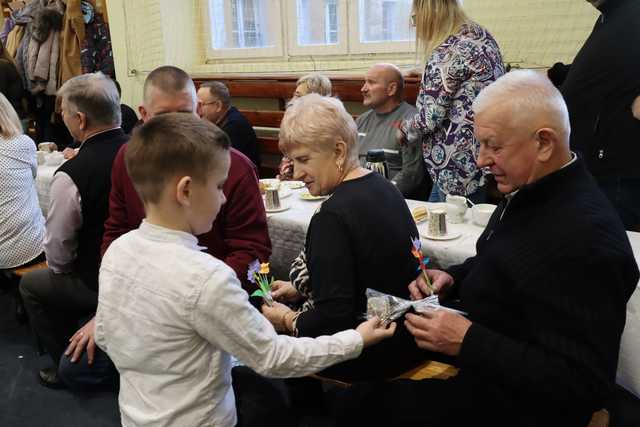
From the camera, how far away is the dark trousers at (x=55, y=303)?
2.36 m

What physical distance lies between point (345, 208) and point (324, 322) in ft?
1.07

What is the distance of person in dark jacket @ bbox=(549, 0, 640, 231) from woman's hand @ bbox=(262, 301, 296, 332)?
1.36m

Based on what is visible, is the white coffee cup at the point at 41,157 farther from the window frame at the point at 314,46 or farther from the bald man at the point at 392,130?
the window frame at the point at 314,46

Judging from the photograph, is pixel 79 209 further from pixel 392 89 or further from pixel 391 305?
pixel 392 89

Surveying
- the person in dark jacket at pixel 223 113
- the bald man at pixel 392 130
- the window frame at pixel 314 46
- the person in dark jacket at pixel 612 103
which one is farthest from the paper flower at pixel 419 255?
the window frame at pixel 314 46

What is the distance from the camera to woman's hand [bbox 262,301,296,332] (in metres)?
1.65

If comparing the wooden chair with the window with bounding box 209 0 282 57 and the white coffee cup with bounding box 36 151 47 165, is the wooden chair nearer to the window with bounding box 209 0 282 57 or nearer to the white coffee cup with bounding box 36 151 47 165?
the white coffee cup with bounding box 36 151 47 165

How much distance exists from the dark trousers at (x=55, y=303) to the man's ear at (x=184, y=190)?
54.6 inches

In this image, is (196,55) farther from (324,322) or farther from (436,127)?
(324,322)

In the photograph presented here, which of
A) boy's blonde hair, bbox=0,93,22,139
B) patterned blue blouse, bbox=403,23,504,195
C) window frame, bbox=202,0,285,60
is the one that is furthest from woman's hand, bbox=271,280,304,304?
window frame, bbox=202,0,285,60

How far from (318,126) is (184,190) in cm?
51

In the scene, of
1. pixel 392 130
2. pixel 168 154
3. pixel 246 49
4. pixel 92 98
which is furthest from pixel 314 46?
pixel 168 154

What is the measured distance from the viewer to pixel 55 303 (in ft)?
7.84

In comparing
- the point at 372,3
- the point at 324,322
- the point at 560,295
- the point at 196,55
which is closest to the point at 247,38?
the point at 196,55
